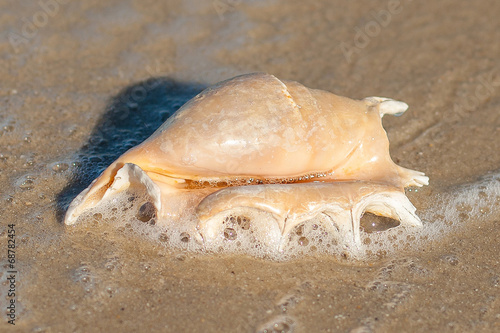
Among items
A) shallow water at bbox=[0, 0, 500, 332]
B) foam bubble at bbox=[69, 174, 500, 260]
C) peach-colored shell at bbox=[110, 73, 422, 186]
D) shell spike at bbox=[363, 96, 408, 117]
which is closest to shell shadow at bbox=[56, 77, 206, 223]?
shallow water at bbox=[0, 0, 500, 332]

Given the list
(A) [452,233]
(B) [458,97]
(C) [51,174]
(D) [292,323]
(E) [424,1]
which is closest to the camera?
(D) [292,323]

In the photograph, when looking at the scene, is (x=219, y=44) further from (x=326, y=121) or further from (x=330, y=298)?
(x=330, y=298)

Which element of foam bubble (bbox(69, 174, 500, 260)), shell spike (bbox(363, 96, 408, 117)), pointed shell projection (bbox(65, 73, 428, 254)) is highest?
shell spike (bbox(363, 96, 408, 117))

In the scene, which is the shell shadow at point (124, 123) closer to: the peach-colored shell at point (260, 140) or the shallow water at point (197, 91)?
the shallow water at point (197, 91)

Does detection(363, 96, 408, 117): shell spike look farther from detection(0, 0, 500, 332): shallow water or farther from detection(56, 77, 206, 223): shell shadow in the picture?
detection(56, 77, 206, 223): shell shadow

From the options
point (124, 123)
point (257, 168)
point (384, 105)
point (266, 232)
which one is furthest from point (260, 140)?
point (124, 123)

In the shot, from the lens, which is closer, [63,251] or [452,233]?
[63,251]

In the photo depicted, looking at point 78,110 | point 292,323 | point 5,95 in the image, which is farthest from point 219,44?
point 292,323
